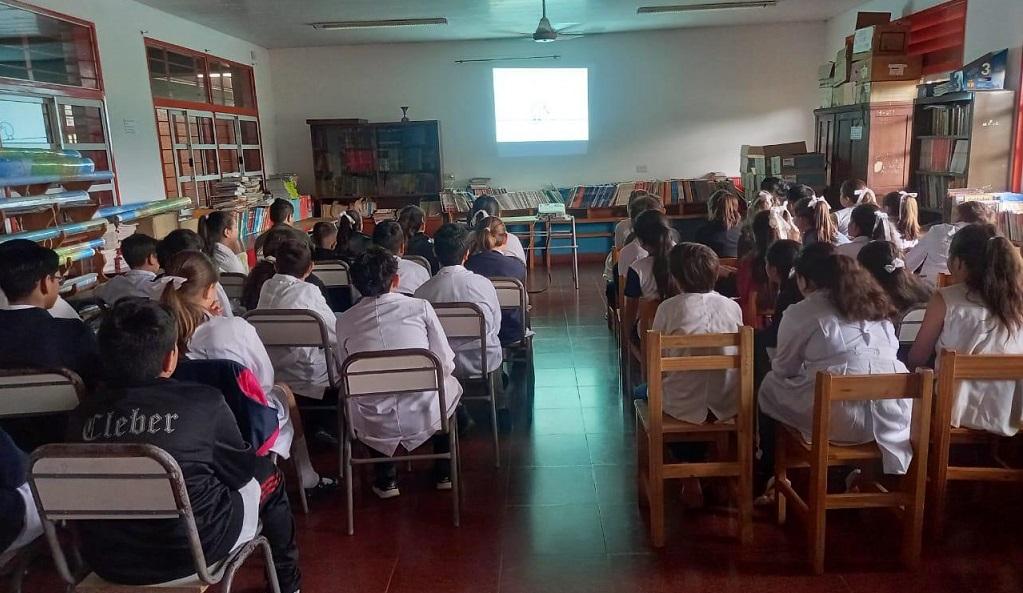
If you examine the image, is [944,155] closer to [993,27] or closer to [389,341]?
[993,27]

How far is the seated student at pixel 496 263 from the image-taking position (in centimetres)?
404

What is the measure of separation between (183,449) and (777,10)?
804 cm

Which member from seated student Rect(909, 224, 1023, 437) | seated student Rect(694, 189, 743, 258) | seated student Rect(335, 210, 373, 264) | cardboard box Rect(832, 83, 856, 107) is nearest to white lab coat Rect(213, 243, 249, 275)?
seated student Rect(335, 210, 373, 264)

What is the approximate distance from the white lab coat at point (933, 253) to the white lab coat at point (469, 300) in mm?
2518

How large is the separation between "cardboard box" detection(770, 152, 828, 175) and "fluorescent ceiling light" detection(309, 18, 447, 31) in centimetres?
393

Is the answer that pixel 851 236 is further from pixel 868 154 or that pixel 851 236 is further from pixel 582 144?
pixel 582 144

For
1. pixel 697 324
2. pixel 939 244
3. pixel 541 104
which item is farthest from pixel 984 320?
pixel 541 104

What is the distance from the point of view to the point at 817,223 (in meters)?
4.55

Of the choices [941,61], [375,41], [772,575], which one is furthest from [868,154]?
[375,41]

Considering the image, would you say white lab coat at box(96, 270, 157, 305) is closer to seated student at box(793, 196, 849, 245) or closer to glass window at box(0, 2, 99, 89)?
glass window at box(0, 2, 99, 89)

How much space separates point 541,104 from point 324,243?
16.9 feet

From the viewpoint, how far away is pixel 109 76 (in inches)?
223

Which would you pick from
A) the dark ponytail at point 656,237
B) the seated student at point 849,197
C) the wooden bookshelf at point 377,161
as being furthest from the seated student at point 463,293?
the wooden bookshelf at point 377,161

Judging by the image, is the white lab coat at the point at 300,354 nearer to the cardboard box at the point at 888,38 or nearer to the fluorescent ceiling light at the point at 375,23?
the fluorescent ceiling light at the point at 375,23
